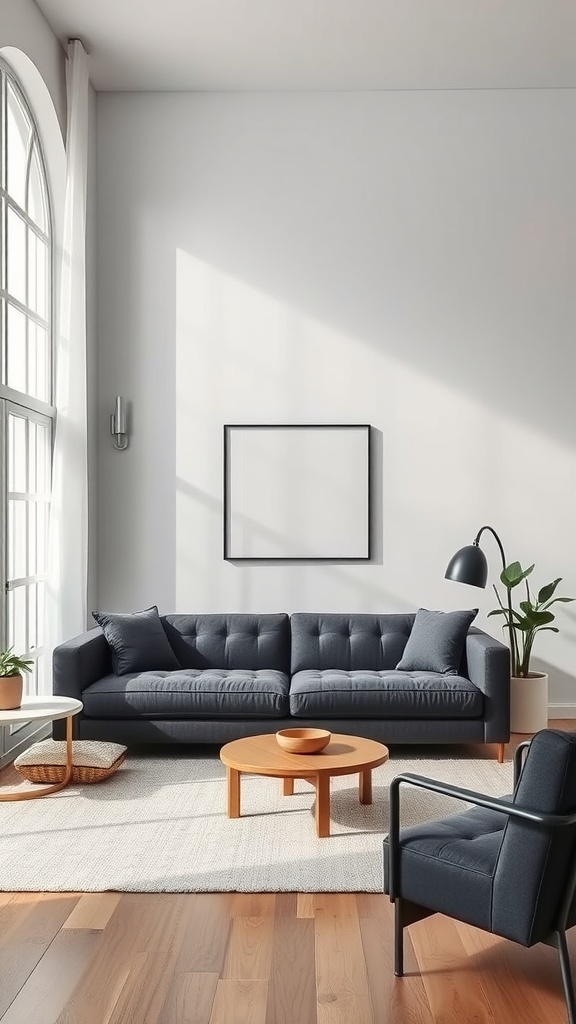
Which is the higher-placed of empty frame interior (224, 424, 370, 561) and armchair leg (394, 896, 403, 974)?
empty frame interior (224, 424, 370, 561)

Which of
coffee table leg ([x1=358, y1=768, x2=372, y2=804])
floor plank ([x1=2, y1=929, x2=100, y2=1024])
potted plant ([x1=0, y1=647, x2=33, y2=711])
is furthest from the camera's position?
potted plant ([x1=0, y1=647, x2=33, y2=711])

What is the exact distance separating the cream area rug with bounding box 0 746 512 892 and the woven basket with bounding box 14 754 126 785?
52 mm

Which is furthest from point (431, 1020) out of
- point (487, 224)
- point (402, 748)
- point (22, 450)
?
point (487, 224)

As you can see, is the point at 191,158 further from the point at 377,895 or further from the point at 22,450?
the point at 377,895

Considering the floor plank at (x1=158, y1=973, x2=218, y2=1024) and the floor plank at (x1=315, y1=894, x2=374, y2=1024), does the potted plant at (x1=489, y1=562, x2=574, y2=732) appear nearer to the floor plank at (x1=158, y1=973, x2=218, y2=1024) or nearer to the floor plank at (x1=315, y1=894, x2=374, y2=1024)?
the floor plank at (x1=315, y1=894, x2=374, y2=1024)

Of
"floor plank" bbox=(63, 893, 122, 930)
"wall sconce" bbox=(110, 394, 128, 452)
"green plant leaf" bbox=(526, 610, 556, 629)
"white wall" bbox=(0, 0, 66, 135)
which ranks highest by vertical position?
"white wall" bbox=(0, 0, 66, 135)

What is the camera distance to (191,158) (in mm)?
6238

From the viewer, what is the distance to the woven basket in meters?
4.43

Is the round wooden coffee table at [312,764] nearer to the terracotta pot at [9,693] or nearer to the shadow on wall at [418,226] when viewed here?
the terracotta pot at [9,693]

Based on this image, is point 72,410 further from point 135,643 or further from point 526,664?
point 526,664

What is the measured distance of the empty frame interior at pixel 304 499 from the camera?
6.14 metres

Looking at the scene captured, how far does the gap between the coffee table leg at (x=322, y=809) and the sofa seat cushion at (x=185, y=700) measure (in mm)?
1128

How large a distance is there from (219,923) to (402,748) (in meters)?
2.50

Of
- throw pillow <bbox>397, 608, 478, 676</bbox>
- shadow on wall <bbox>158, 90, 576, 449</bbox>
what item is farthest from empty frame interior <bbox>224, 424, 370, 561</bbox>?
throw pillow <bbox>397, 608, 478, 676</bbox>
